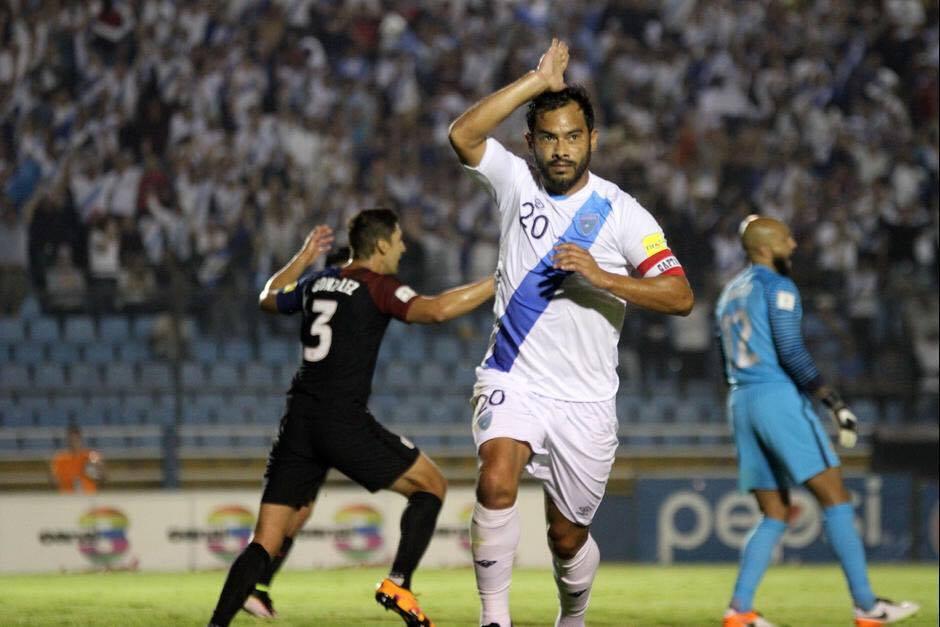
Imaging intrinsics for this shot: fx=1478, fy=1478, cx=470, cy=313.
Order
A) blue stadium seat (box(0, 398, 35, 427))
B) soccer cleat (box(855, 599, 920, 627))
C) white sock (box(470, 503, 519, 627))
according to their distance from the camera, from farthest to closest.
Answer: blue stadium seat (box(0, 398, 35, 427)) → soccer cleat (box(855, 599, 920, 627)) → white sock (box(470, 503, 519, 627))

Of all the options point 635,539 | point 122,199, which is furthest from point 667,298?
point 122,199

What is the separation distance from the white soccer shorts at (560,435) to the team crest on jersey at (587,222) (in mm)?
686

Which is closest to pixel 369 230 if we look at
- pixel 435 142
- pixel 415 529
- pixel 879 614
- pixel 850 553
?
pixel 415 529

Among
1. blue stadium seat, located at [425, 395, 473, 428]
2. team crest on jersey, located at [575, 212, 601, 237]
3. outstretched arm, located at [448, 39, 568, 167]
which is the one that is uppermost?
outstretched arm, located at [448, 39, 568, 167]

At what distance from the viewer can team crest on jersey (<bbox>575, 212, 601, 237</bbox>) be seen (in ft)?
19.5

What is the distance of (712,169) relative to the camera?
55.6ft

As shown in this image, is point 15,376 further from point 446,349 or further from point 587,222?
point 587,222

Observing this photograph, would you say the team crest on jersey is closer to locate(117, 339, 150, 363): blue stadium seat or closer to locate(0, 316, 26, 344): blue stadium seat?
locate(117, 339, 150, 363): blue stadium seat

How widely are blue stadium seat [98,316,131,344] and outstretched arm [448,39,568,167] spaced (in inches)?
359

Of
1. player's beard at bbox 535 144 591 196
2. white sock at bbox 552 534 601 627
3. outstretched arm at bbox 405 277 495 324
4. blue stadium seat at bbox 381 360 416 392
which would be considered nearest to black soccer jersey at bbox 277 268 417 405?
outstretched arm at bbox 405 277 495 324

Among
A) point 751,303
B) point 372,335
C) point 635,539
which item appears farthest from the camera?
point 635,539

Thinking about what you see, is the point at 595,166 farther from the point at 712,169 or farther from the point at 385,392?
the point at 385,392

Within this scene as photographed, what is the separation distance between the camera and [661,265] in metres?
5.93

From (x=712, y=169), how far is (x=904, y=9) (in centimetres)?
404
